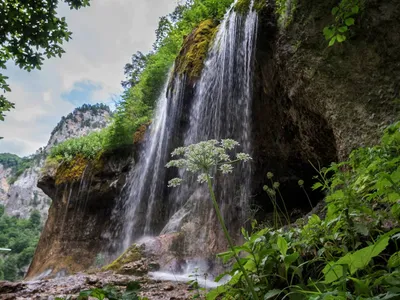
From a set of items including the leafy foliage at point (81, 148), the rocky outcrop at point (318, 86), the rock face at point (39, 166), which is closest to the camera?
the rocky outcrop at point (318, 86)

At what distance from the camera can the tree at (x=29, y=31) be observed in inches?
165

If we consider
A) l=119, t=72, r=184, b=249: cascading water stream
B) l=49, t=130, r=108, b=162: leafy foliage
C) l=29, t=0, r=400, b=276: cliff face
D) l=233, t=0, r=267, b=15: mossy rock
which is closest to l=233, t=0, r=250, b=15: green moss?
l=233, t=0, r=267, b=15: mossy rock

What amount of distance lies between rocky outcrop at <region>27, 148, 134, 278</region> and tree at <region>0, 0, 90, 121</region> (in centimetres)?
704

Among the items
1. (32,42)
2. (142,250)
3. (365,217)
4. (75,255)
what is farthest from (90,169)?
(365,217)

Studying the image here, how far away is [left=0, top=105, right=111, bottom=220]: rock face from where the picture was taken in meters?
58.0

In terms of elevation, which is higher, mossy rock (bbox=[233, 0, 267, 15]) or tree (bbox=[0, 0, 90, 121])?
mossy rock (bbox=[233, 0, 267, 15])

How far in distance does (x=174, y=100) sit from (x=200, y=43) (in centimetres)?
161

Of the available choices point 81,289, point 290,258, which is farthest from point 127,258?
point 290,258

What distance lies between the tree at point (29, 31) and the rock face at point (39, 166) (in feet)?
178

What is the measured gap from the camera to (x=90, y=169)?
12.1 m

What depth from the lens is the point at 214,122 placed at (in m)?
6.67

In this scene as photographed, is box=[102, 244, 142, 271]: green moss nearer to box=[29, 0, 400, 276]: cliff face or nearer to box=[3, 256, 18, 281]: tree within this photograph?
box=[29, 0, 400, 276]: cliff face

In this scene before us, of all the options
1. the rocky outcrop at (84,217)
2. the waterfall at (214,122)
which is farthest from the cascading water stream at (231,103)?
the rocky outcrop at (84,217)

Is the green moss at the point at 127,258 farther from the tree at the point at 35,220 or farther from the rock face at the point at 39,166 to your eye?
the rock face at the point at 39,166
